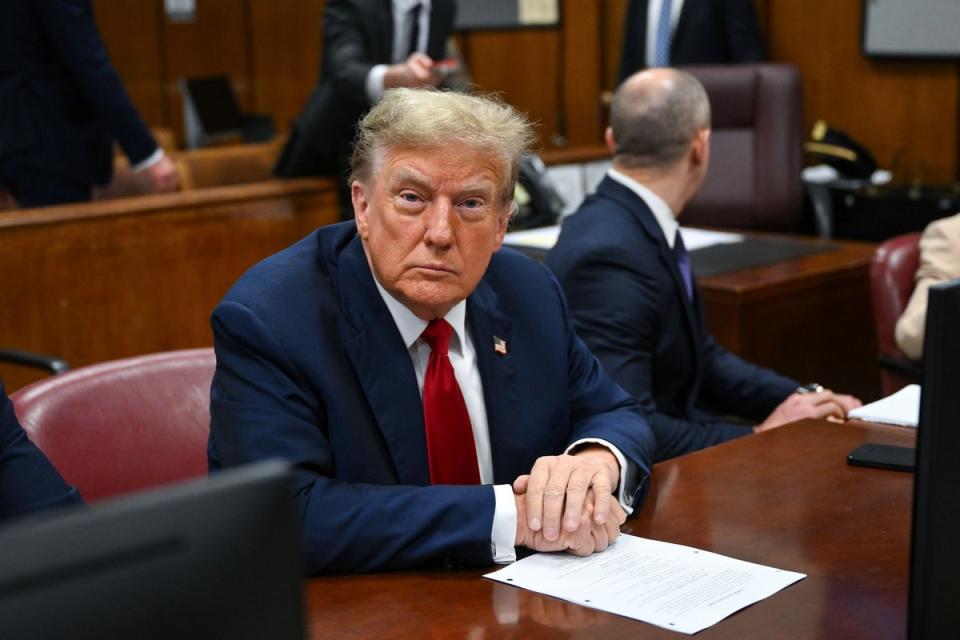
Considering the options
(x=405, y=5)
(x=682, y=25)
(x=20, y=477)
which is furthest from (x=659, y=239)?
(x=682, y=25)

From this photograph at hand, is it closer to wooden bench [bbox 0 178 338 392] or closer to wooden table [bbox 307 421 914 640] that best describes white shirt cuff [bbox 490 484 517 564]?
wooden table [bbox 307 421 914 640]

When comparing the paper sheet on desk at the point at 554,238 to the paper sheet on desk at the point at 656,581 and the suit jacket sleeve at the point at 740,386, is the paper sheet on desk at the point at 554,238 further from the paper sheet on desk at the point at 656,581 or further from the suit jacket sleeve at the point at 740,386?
the paper sheet on desk at the point at 656,581

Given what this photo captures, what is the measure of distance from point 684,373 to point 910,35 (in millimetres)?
4161

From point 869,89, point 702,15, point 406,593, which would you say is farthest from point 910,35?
point 406,593

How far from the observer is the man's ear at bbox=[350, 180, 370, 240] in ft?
6.56

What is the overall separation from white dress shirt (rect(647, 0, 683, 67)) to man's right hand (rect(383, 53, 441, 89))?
2598 mm

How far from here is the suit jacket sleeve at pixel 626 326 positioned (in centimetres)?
279

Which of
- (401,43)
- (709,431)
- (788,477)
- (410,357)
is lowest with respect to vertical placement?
(709,431)

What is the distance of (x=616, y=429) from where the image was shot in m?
2.06

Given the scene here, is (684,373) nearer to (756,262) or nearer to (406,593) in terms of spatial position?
(756,262)

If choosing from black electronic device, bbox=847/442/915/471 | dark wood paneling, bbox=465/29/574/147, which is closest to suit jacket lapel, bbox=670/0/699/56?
dark wood paneling, bbox=465/29/574/147

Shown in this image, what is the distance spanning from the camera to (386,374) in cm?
193

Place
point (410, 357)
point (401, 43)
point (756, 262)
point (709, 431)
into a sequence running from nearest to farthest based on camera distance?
1. point (410, 357)
2. point (709, 431)
3. point (756, 262)
4. point (401, 43)

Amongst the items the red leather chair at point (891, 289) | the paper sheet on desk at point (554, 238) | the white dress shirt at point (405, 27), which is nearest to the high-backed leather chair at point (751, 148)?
the paper sheet on desk at point (554, 238)
